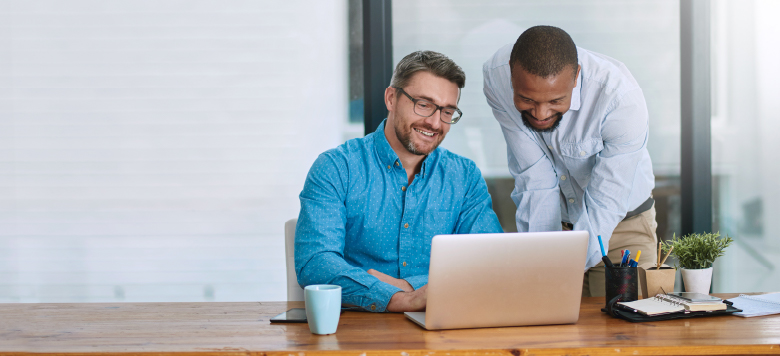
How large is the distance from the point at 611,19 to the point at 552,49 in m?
1.03

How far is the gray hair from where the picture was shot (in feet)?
5.82

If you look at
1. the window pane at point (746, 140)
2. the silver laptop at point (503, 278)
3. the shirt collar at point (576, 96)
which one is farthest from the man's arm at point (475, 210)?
the window pane at point (746, 140)

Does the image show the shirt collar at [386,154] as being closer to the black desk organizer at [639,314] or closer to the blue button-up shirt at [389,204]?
the blue button-up shirt at [389,204]

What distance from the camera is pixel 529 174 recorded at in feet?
6.22

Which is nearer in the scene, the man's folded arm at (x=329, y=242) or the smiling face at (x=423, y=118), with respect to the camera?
the man's folded arm at (x=329, y=242)

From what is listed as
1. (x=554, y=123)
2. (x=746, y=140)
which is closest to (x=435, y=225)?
(x=554, y=123)

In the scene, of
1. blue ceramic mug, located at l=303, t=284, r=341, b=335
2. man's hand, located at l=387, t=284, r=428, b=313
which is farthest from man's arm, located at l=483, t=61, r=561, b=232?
blue ceramic mug, located at l=303, t=284, r=341, b=335

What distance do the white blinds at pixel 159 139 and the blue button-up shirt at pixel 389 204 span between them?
0.74 m

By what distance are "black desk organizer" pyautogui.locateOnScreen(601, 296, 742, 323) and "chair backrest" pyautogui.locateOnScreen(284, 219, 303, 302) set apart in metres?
0.90

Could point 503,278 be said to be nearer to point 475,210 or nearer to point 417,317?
point 417,317

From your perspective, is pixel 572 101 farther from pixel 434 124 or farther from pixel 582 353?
pixel 582 353

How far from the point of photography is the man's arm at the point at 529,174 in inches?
73.7

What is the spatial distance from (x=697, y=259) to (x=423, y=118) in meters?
0.90

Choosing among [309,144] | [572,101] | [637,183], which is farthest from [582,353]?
[309,144]
